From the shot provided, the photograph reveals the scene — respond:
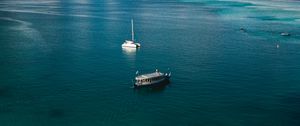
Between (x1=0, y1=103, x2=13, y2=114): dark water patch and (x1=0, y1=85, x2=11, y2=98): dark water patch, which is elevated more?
(x1=0, y1=85, x2=11, y2=98): dark water patch

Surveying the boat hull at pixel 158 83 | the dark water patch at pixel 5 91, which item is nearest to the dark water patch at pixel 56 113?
the dark water patch at pixel 5 91

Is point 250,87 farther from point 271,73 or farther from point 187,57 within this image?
point 187,57

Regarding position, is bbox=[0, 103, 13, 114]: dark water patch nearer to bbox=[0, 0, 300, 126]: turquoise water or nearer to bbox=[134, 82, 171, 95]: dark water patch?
bbox=[0, 0, 300, 126]: turquoise water

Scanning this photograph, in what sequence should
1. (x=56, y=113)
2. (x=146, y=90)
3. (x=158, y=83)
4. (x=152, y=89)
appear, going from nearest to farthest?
(x=56, y=113) < (x=146, y=90) < (x=152, y=89) < (x=158, y=83)

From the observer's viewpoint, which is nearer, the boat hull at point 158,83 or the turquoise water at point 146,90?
the turquoise water at point 146,90

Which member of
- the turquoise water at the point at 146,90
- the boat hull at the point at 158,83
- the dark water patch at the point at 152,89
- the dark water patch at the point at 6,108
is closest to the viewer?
the turquoise water at the point at 146,90

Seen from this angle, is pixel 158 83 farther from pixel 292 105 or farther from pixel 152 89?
pixel 292 105

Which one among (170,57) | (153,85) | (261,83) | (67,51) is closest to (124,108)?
(153,85)

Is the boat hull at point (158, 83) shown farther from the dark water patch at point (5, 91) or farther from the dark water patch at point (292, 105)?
the dark water patch at point (5, 91)

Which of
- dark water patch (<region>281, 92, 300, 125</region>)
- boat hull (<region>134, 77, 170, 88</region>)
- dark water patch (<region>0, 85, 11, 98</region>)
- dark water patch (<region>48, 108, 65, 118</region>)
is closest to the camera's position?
dark water patch (<region>48, 108, 65, 118</region>)

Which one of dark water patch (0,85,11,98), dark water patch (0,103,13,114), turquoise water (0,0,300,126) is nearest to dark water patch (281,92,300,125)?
turquoise water (0,0,300,126)

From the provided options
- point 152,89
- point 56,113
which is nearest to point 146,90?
point 152,89

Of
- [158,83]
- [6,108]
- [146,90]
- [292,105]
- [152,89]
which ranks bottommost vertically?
[292,105]
